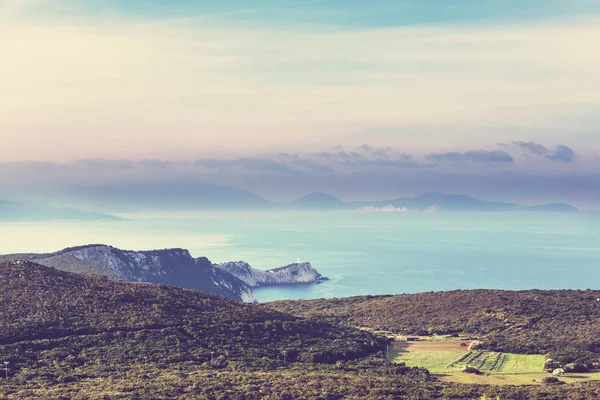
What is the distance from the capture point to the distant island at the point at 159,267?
11550 cm

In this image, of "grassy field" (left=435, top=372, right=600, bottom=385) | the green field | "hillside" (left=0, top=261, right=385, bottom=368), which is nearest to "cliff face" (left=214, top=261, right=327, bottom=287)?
"hillside" (left=0, top=261, right=385, bottom=368)

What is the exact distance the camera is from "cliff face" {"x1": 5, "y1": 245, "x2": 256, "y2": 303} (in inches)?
4597

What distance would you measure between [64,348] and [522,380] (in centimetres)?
2642

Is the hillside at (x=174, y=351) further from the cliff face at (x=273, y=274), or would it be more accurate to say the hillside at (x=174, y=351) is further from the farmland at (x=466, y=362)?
the cliff face at (x=273, y=274)

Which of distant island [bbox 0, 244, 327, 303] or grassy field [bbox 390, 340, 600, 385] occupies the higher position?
distant island [bbox 0, 244, 327, 303]

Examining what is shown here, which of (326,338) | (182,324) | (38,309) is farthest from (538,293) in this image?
(38,309)

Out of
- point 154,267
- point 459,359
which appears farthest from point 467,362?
A: point 154,267

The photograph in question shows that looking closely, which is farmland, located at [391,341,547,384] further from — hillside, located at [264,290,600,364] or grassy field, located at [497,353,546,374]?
hillside, located at [264,290,600,364]

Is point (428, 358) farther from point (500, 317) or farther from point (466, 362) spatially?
point (500, 317)

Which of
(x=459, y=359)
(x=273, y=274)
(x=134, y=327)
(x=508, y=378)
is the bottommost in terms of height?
(x=508, y=378)

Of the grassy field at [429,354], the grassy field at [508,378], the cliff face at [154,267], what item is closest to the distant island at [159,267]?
the cliff face at [154,267]

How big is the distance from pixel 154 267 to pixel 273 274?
4763cm

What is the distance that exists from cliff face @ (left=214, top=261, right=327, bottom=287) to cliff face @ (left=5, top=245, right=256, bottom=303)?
13.9 meters

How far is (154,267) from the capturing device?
138 meters
